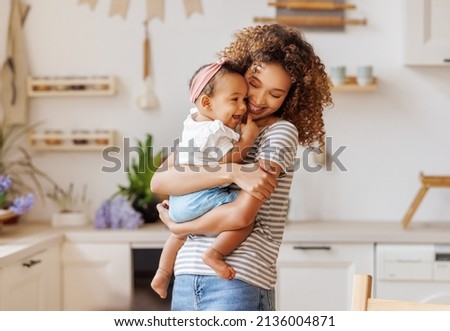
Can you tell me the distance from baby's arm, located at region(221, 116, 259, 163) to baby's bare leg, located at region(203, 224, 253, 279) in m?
0.15

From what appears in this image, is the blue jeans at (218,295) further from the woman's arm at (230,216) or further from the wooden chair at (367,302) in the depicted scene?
the wooden chair at (367,302)

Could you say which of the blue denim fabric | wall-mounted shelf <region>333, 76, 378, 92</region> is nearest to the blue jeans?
the blue denim fabric

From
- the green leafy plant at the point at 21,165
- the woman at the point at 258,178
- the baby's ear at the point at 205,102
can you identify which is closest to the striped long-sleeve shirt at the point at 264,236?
the woman at the point at 258,178

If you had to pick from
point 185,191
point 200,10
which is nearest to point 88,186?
point 200,10

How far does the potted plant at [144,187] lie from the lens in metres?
3.55

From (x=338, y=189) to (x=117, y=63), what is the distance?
127 centimetres

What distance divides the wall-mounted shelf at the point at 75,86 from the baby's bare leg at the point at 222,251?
232 centimetres

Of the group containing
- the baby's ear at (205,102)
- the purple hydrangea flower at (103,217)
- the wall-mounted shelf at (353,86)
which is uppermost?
the baby's ear at (205,102)

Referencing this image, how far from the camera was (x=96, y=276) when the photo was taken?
335 cm

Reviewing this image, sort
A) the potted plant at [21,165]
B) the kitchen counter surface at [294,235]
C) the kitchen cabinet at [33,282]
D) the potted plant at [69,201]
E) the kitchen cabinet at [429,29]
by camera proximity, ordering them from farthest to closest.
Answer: the potted plant at [21,165] → the potted plant at [69,201] → the kitchen cabinet at [429,29] → the kitchen counter surface at [294,235] → the kitchen cabinet at [33,282]

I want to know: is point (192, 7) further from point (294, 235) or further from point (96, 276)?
point (96, 276)

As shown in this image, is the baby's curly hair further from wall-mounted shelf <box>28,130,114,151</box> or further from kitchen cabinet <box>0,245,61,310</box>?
wall-mounted shelf <box>28,130,114,151</box>

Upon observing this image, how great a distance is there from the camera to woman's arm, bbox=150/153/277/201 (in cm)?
147
